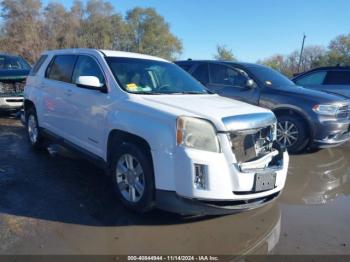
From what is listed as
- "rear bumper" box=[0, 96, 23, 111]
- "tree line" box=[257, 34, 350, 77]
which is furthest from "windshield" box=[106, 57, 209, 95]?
"tree line" box=[257, 34, 350, 77]

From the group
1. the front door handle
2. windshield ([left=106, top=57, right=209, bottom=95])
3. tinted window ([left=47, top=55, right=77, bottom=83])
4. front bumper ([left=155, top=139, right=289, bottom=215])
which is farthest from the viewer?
tinted window ([left=47, top=55, right=77, bottom=83])

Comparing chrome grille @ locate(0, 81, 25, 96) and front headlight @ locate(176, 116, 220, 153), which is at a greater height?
front headlight @ locate(176, 116, 220, 153)

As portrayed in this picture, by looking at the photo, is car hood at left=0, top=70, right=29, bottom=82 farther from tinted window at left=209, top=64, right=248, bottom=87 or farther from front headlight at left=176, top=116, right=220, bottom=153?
front headlight at left=176, top=116, right=220, bottom=153

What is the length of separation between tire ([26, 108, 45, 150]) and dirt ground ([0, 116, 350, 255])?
109 cm

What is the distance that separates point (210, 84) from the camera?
25.2 ft

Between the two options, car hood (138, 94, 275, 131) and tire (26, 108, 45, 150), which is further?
tire (26, 108, 45, 150)

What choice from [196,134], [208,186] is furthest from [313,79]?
[208,186]

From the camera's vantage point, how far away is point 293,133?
6.57 m

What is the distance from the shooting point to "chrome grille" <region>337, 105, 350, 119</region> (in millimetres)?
6449

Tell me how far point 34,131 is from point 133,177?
11.5 feet

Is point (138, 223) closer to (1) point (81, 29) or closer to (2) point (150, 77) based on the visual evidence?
(2) point (150, 77)

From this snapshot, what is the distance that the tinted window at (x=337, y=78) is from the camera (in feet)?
32.3

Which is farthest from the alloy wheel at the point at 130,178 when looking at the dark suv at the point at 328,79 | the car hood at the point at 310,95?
the dark suv at the point at 328,79

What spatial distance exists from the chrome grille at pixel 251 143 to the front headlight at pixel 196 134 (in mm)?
209
